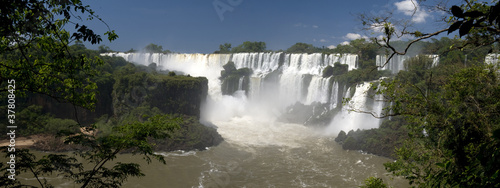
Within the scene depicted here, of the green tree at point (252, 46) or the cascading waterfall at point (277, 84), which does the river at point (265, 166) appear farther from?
the green tree at point (252, 46)

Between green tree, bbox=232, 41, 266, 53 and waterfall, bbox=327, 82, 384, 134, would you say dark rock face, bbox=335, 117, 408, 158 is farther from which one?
green tree, bbox=232, 41, 266, 53

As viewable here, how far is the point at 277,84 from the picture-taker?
119 ft

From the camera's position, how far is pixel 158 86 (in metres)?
24.6

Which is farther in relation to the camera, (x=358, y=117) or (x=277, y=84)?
(x=277, y=84)

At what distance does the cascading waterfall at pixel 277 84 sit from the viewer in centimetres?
3153

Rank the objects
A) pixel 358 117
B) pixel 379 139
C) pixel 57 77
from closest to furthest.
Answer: pixel 57 77
pixel 379 139
pixel 358 117

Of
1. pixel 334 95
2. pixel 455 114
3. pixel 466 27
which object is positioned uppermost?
pixel 466 27

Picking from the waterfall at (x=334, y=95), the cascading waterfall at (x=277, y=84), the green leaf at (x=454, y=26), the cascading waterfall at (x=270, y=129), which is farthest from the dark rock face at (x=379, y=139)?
the green leaf at (x=454, y=26)

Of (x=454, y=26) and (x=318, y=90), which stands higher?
(x=454, y=26)

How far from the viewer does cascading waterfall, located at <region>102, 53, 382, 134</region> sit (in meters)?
31.5

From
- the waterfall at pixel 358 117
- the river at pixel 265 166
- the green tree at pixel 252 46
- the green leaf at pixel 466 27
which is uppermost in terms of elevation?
the green tree at pixel 252 46

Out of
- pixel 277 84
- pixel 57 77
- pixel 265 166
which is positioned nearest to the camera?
pixel 57 77

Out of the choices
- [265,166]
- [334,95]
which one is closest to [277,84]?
[334,95]

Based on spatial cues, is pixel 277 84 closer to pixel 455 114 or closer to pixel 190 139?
pixel 190 139
